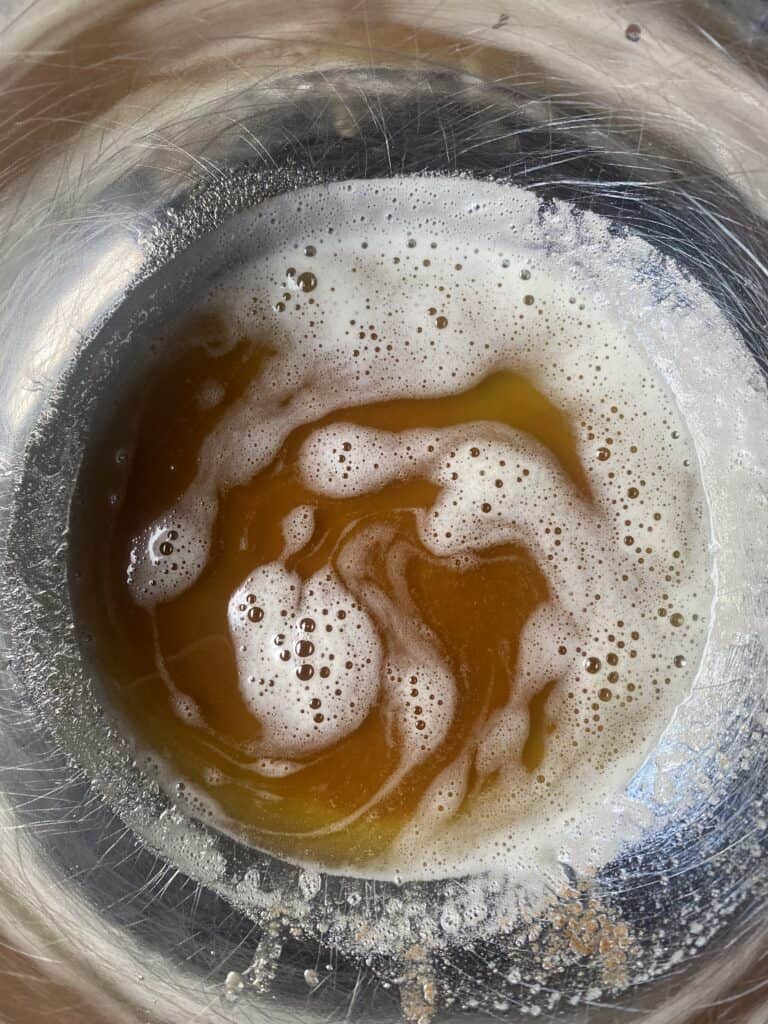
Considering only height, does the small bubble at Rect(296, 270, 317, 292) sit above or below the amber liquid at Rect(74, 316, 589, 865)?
above

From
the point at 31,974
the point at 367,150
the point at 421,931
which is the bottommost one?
the point at 31,974

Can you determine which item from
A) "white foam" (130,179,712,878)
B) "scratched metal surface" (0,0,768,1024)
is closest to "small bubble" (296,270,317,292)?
"white foam" (130,179,712,878)

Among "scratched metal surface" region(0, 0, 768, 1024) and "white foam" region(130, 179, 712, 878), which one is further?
"white foam" region(130, 179, 712, 878)

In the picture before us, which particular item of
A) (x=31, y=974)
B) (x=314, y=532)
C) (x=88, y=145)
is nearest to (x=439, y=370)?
(x=314, y=532)

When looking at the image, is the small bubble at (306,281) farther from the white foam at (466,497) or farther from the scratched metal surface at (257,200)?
the scratched metal surface at (257,200)

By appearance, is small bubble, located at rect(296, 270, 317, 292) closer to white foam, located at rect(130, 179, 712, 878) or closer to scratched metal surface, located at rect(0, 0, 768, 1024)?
white foam, located at rect(130, 179, 712, 878)

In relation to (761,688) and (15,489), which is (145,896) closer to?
(15,489)
